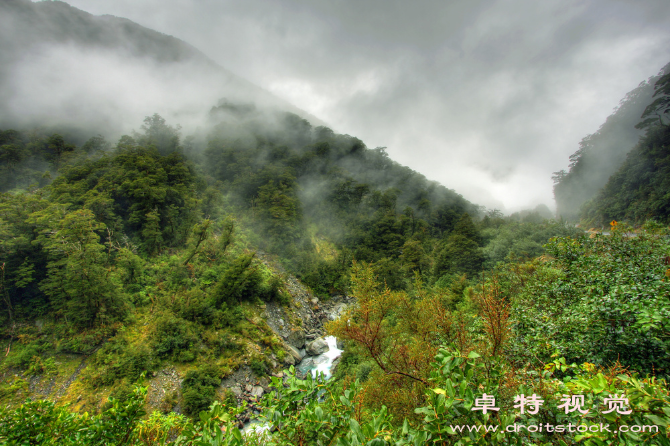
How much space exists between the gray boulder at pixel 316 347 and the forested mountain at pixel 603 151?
130ft

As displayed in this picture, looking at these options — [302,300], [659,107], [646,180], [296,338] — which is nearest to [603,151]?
[659,107]

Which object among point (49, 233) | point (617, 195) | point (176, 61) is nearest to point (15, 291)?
point (49, 233)

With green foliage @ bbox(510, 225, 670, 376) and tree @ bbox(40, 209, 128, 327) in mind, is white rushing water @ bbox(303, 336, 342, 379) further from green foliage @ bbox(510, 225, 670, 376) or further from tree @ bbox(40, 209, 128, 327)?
green foliage @ bbox(510, 225, 670, 376)

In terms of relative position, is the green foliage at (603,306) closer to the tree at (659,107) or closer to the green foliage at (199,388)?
the green foliage at (199,388)

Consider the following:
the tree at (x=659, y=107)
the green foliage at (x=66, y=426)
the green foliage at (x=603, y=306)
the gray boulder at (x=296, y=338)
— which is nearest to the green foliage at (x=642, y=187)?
the tree at (x=659, y=107)

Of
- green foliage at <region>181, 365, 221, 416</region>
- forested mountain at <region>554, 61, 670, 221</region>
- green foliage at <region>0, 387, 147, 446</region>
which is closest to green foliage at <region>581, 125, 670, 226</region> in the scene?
forested mountain at <region>554, 61, 670, 221</region>

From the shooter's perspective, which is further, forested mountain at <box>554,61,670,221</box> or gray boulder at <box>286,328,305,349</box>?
forested mountain at <box>554,61,670,221</box>

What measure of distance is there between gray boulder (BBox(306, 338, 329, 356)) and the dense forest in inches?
7.3

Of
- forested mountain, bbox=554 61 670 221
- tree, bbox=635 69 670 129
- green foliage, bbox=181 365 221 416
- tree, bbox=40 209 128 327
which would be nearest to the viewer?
green foliage, bbox=181 365 221 416

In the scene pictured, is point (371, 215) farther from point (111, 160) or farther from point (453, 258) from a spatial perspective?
point (111, 160)

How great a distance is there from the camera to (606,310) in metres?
3.72

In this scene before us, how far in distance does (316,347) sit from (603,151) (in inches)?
1800

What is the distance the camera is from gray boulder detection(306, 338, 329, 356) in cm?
1920

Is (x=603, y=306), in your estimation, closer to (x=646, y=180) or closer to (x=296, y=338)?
(x=296, y=338)
